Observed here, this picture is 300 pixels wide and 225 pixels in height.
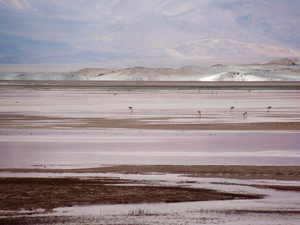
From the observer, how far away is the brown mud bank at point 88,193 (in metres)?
7.43

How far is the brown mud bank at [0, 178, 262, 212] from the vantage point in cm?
743

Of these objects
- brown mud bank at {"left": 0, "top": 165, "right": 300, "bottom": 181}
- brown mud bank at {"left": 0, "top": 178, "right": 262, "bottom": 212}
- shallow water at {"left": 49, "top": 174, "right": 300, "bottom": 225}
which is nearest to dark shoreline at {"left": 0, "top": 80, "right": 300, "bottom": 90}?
brown mud bank at {"left": 0, "top": 165, "right": 300, "bottom": 181}

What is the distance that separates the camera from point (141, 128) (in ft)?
60.4

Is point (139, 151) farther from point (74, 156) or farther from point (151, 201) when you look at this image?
point (151, 201)

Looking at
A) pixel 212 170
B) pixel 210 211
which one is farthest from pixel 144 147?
pixel 210 211

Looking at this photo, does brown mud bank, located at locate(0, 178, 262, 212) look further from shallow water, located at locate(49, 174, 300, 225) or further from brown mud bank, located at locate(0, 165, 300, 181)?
brown mud bank, located at locate(0, 165, 300, 181)

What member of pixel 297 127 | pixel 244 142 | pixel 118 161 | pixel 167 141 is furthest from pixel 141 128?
pixel 118 161

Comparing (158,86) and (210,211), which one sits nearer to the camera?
(210,211)

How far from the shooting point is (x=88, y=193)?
7.91 meters

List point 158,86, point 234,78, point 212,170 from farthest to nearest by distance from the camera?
point 234,78
point 158,86
point 212,170

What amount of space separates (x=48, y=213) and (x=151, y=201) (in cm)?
164

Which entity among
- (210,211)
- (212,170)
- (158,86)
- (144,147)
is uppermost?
(158,86)

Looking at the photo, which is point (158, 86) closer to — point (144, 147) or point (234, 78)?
point (234, 78)

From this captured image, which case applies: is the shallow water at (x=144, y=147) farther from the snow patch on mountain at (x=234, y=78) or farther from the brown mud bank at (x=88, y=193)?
the snow patch on mountain at (x=234, y=78)
